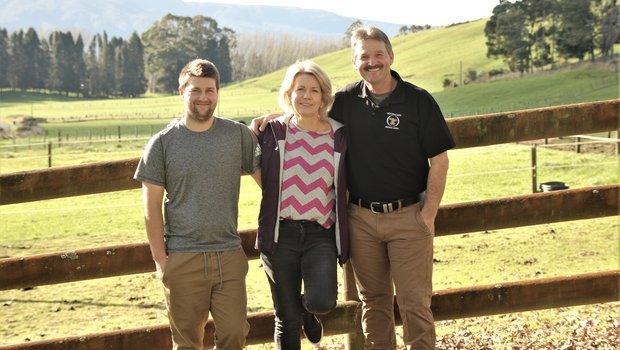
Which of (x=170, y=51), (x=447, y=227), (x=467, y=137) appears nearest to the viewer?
(x=467, y=137)

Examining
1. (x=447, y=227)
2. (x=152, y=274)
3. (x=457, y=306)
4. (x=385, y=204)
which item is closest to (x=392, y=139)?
(x=385, y=204)

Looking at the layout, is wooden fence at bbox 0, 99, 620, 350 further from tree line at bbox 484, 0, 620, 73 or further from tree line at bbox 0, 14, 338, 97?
tree line at bbox 0, 14, 338, 97

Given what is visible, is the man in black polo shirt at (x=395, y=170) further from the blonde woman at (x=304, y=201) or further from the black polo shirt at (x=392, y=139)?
the blonde woman at (x=304, y=201)

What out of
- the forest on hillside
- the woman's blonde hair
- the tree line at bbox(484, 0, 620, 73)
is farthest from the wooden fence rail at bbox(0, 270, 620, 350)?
the forest on hillside

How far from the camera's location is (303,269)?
12.5ft

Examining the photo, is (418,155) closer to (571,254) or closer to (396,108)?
(396,108)

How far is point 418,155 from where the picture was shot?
3883 mm

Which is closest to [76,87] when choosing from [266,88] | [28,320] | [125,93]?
[125,93]

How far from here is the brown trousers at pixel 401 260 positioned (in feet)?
12.6

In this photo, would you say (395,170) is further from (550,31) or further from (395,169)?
(550,31)

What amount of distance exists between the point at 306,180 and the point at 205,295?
30.2 inches

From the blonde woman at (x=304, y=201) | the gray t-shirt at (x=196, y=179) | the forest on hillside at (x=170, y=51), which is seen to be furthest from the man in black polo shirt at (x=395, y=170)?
the forest on hillside at (x=170, y=51)

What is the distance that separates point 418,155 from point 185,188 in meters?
1.23

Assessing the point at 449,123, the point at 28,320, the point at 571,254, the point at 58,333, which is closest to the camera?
the point at 449,123
